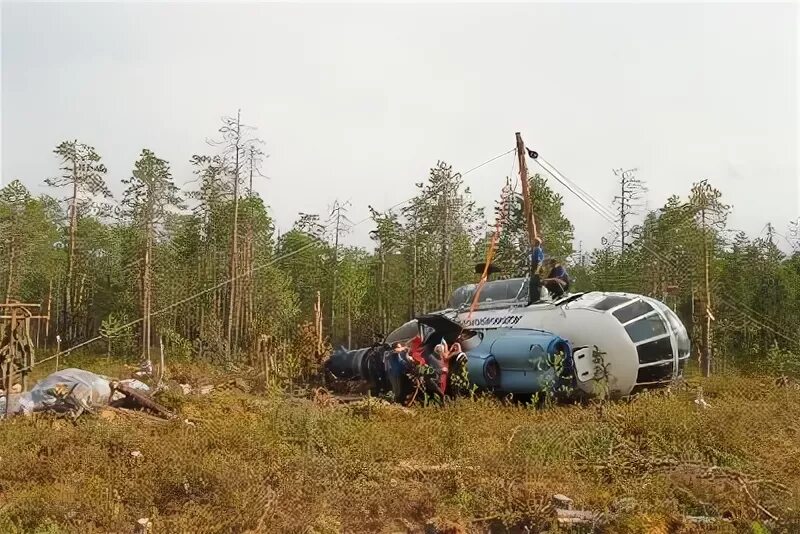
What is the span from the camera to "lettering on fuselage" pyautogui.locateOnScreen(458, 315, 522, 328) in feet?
47.5

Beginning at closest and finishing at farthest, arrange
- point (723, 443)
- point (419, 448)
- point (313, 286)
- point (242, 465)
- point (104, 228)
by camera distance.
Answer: point (242, 465) < point (723, 443) < point (419, 448) < point (313, 286) < point (104, 228)

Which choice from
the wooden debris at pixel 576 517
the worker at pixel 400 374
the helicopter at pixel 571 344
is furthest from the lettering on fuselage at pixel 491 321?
the wooden debris at pixel 576 517

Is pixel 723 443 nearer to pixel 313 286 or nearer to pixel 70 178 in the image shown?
pixel 70 178

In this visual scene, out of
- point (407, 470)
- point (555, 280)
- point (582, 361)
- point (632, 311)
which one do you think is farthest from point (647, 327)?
point (407, 470)

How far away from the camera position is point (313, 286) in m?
49.8

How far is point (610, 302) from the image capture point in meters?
13.5

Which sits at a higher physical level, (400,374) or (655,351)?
(655,351)

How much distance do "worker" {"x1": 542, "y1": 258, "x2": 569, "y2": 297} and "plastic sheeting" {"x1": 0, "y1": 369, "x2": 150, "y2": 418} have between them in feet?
31.5

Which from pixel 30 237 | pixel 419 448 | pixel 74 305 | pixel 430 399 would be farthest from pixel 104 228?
pixel 419 448

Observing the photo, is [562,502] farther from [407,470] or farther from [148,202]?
[148,202]

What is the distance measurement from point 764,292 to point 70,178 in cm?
4224

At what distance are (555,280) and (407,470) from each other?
754cm

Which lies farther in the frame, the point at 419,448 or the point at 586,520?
the point at 419,448

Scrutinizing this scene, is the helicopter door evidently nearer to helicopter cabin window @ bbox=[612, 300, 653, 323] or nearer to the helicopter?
the helicopter
